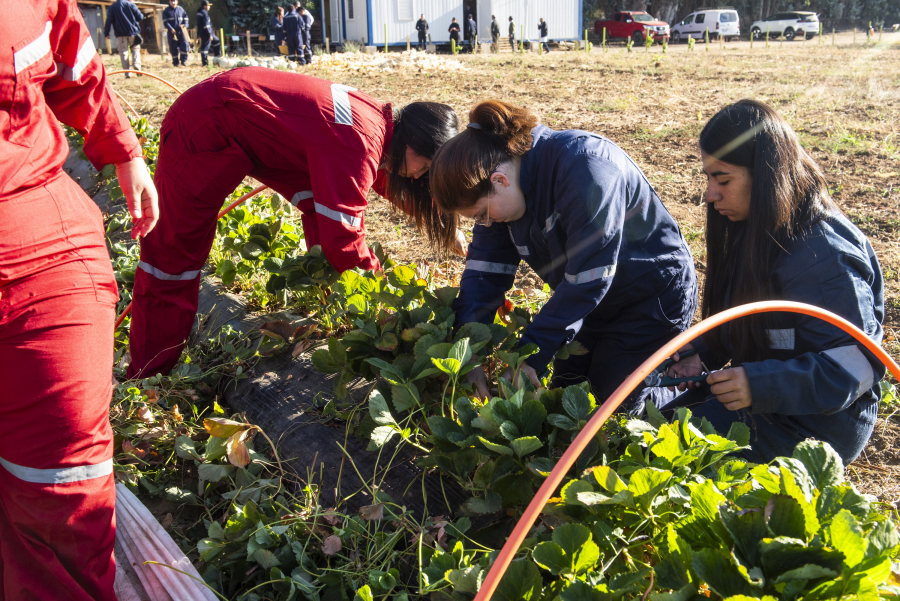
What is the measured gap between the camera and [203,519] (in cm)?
207

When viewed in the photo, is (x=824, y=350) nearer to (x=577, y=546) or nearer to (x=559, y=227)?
(x=559, y=227)

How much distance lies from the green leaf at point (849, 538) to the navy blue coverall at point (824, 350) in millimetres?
833

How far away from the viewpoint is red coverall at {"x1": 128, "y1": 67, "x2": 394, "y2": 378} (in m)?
2.50

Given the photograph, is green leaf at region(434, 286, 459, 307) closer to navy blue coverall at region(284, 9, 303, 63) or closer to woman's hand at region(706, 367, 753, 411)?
woman's hand at region(706, 367, 753, 411)

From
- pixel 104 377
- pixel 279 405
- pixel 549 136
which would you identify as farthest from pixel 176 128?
pixel 549 136

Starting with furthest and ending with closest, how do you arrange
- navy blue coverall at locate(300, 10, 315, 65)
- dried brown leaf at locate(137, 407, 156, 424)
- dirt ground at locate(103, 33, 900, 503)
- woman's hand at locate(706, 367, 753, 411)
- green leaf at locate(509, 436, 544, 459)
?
navy blue coverall at locate(300, 10, 315, 65) < dirt ground at locate(103, 33, 900, 503) < dried brown leaf at locate(137, 407, 156, 424) < woman's hand at locate(706, 367, 753, 411) < green leaf at locate(509, 436, 544, 459)

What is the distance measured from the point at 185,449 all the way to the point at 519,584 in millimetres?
1448

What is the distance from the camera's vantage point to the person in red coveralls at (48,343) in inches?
56.2

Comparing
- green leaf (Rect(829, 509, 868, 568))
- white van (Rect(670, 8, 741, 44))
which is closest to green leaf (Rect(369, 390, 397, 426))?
green leaf (Rect(829, 509, 868, 568))

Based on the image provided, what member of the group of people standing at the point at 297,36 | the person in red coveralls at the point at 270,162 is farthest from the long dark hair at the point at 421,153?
the group of people standing at the point at 297,36

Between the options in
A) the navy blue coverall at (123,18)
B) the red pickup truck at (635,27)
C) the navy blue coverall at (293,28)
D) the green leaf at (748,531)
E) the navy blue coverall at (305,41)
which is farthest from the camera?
the red pickup truck at (635,27)

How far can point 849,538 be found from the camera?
95cm

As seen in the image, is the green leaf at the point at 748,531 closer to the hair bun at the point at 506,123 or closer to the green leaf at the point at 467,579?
the green leaf at the point at 467,579

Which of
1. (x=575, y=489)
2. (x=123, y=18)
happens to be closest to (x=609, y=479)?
(x=575, y=489)
